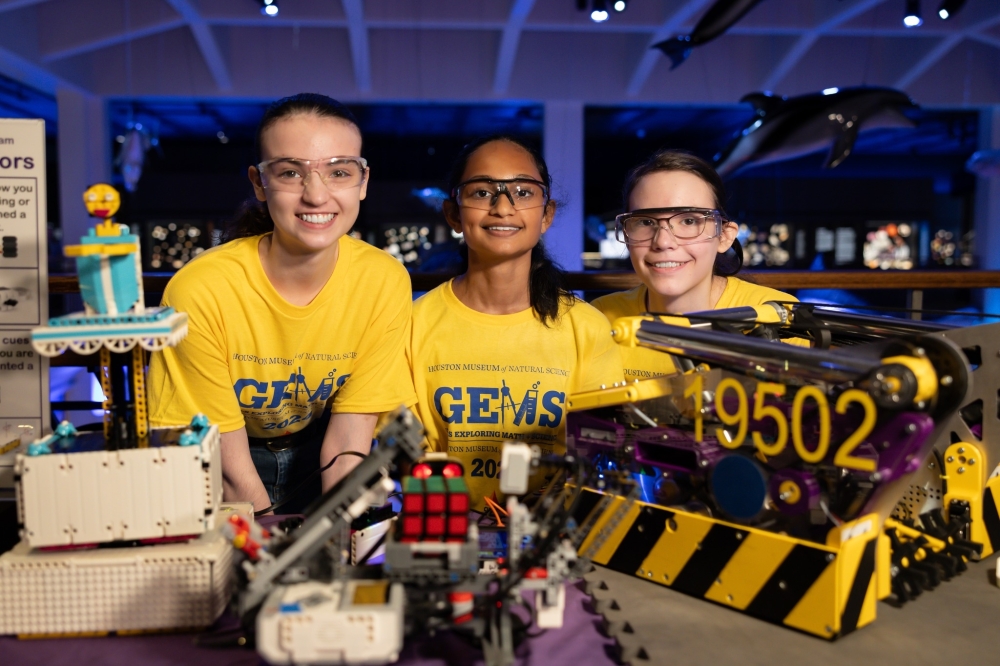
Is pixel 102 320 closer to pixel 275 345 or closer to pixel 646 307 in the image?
pixel 275 345

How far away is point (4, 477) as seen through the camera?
1.50m

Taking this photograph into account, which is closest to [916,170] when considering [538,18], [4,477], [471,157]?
[538,18]

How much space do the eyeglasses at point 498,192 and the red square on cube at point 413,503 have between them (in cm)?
91

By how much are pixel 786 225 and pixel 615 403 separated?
9.35m

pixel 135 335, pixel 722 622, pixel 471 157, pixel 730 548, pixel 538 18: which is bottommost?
pixel 722 622

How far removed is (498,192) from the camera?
1.77 meters

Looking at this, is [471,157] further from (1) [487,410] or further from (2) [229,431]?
(2) [229,431]

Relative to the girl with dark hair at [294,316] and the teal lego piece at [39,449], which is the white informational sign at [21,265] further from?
the teal lego piece at [39,449]

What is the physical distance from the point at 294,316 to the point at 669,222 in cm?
90

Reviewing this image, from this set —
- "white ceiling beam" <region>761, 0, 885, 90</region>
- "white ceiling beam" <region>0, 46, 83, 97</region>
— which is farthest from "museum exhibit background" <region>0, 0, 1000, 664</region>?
"white ceiling beam" <region>0, 46, 83, 97</region>

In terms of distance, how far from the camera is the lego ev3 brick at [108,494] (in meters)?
1.12

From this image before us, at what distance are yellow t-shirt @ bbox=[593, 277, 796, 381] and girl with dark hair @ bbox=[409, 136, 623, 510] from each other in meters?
0.12

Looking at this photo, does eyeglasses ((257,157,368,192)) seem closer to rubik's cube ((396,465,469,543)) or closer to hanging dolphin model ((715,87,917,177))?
rubik's cube ((396,465,469,543))

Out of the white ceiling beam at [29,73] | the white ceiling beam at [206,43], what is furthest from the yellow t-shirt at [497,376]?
the white ceiling beam at [29,73]
